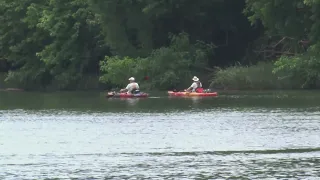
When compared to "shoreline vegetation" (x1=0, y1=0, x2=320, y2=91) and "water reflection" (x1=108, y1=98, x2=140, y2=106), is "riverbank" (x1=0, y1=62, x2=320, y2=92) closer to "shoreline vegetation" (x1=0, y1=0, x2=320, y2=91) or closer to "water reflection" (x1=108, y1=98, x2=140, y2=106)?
"shoreline vegetation" (x1=0, y1=0, x2=320, y2=91)

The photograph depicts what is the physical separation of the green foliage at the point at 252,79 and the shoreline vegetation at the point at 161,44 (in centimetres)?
6

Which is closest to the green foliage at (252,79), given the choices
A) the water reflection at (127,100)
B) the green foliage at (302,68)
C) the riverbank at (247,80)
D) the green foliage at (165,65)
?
the riverbank at (247,80)

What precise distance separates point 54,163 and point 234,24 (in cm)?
4421

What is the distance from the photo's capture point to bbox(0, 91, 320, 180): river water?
22609 millimetres

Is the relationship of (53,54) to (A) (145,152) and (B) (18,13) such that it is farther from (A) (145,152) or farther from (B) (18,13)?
(A) (145,152)

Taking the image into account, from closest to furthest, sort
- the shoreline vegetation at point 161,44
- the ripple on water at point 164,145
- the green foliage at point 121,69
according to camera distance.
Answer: the ripple on water at point 164,145
the shoreline vegetation at point 161,44
the green foliage at point 121,69

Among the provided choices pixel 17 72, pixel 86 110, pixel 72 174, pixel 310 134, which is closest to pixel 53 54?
pixel 17 72

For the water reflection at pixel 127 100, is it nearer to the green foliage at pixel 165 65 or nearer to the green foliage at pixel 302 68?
the green foliage at pixel 302 68

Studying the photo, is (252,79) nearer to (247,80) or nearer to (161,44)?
(247,80)

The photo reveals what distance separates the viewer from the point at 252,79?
60.4 metres

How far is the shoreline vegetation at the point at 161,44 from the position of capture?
59.6m

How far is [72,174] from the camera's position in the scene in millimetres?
22281

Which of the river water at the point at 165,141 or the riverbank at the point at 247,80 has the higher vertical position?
the riverbank at the point at 247,80

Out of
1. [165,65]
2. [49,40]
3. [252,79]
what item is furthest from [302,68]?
[49,40]
